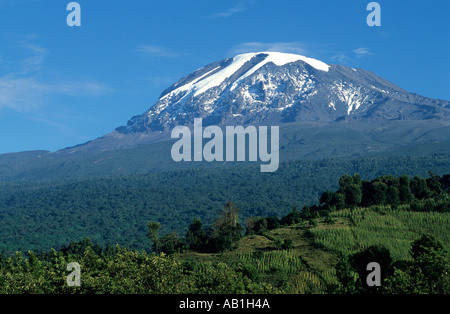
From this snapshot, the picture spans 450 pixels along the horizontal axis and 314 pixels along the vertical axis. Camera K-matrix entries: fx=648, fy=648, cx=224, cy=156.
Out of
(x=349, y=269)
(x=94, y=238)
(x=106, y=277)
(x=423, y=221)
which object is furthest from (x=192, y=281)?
(x=94, y=238)

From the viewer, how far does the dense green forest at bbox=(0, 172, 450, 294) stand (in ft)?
153

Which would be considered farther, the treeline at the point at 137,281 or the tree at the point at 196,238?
the tree at the point at 196,238

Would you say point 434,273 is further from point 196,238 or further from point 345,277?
point 196,238

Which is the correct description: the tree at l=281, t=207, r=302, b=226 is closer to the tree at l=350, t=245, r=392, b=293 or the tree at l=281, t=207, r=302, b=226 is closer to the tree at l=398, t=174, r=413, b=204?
the tree at l=398, t=174, r=413, b=204

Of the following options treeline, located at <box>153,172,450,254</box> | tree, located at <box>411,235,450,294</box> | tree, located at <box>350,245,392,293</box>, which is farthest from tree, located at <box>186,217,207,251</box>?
tree, located at <box>411,235,450,294</box>

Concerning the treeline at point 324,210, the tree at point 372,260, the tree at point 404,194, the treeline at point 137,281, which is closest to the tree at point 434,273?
the treeline at point 137,281

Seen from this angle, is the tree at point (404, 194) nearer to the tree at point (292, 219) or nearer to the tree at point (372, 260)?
the tree at point (292, 219)

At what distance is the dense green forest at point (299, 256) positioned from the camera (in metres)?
46.6

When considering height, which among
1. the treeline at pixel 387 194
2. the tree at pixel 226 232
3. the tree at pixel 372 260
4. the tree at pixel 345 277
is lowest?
the tree at pixel 345 277

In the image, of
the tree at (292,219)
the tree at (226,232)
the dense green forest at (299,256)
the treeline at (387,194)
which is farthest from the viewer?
the treeline at (387,194)

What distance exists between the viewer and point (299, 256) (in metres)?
74.5
